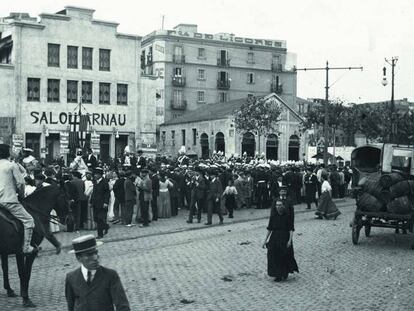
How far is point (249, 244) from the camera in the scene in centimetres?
1623

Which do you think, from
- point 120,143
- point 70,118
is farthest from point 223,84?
point 70,118

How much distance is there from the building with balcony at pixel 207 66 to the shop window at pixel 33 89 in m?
26.8

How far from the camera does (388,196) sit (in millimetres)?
15844

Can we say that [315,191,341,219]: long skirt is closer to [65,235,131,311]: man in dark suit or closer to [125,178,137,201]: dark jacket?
[125,178,137,201]: dark jacket

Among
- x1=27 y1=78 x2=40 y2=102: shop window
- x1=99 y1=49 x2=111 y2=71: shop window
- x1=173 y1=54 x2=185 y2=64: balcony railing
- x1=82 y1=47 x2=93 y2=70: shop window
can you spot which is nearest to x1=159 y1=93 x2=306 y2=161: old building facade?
x1=173 y1=54 x2=185 y2=64: balcony railing

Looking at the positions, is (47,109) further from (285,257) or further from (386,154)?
(285,257)

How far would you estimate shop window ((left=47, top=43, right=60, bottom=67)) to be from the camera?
1692 inches

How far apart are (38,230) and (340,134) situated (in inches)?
3250

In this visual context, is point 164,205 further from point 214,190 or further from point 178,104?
point 178,104

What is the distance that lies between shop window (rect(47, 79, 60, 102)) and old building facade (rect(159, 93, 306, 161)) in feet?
47.1

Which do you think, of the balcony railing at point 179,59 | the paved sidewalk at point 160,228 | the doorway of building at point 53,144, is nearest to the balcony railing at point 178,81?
the balcony railing at point 179,59

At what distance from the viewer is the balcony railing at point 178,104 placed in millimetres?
70562

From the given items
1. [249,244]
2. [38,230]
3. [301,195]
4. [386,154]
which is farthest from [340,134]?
[38,230]

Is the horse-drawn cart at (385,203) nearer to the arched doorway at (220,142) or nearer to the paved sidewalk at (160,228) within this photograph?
the paved sidewalk at (160,228)
